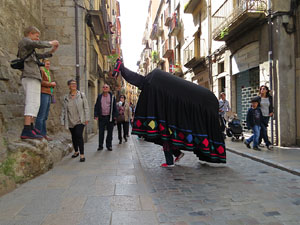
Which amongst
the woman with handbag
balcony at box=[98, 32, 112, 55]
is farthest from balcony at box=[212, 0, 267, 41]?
balcony at box=[98, 32, 112, 55]

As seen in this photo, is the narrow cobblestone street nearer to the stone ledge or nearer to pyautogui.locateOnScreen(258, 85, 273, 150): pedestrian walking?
the stone ledge

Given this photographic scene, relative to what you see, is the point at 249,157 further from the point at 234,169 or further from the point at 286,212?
the point at 286,212

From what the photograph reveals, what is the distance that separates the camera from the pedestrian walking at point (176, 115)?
4.94 meters

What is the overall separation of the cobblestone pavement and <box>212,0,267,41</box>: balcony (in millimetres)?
5999

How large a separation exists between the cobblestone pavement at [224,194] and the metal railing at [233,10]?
6123 millimetres

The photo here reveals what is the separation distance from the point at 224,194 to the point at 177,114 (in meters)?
1.77

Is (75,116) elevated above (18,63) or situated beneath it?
situated beneath

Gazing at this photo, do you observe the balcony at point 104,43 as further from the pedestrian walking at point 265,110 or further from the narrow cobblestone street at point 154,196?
the narrow cobblestone street at point 154,196

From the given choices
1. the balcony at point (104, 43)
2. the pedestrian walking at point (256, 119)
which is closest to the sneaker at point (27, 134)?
the pedestrian walking at point (256, 119)

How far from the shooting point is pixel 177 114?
5.00 m

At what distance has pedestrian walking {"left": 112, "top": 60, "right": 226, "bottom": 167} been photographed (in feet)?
16.2

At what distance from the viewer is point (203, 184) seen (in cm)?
422

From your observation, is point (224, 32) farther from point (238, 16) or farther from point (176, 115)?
point (176, 115)

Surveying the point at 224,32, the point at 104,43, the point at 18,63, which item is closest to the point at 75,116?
the point at 18,63
